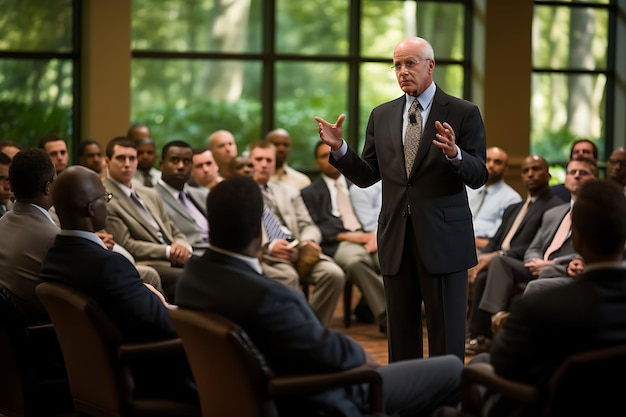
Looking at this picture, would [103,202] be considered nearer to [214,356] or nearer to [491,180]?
[214,356]

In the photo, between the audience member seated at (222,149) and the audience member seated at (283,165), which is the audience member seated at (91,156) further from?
the audience member seated at (283,165)

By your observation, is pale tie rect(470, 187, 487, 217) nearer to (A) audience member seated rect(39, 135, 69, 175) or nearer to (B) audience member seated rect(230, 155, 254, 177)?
(B) audience member seated rect(230, 155, 254, 177)

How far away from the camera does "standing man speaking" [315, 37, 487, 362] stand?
13.3 feet

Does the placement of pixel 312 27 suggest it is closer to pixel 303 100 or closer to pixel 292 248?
pixel 303 100

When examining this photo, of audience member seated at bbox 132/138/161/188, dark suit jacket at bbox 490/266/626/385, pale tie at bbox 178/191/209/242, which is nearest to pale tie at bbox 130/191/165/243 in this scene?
pale tie at bbox 178/191/209/242

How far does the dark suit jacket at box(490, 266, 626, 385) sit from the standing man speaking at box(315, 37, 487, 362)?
1185mm

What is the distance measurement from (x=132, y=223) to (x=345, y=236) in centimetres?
177

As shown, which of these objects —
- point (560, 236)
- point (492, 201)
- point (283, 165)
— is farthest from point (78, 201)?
point (283, 165)

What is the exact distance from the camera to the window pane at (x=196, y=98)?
10008 mm

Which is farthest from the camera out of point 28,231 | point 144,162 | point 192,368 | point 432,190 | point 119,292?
point 144,162

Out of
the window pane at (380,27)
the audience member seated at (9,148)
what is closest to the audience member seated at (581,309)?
the audience member seated at (9,148)

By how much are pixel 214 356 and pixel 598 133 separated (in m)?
9.82

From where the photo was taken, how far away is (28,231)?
4.21m

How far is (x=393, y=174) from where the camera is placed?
4156mm
